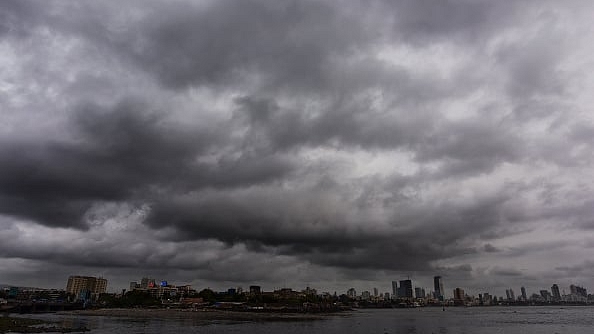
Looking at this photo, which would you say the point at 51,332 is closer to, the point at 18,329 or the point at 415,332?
the point at 18,329

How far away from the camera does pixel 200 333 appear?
4109 inches

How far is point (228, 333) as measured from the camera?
105500mm

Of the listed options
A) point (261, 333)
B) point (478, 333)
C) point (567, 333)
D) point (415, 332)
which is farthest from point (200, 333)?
point (567, 333)

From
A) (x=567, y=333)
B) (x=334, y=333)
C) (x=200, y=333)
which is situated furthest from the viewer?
(x=567, y=333)

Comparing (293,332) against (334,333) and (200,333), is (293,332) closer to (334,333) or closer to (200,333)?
(334,333)

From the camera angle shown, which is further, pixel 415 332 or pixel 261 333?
pixel 415 332

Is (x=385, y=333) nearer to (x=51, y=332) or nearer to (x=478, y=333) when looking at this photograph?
(x=478, y=333)

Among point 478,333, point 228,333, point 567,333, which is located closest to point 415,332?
point 478,333

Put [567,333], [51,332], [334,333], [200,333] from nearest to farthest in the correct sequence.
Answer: [51,332]
[200,333]
[334,333]
[567,333]

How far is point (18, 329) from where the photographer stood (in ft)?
328

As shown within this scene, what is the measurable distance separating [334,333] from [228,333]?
93.5 ft

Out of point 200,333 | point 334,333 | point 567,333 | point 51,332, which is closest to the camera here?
point 51,332

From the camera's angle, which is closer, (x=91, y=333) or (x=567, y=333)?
(x=91, y=333)

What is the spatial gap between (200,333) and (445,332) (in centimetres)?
6927
